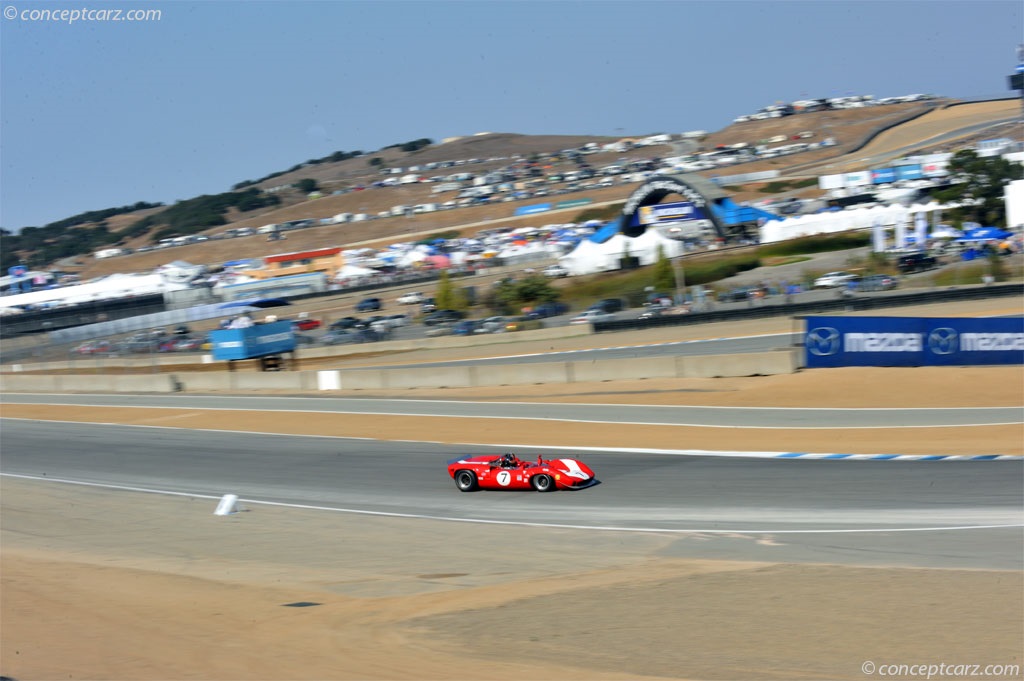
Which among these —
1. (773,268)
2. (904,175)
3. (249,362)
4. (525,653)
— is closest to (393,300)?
(249,362)

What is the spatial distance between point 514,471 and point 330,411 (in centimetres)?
1457

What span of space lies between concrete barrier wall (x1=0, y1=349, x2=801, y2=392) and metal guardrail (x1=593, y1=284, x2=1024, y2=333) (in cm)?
1144

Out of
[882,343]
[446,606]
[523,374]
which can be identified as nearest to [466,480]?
[446,606]

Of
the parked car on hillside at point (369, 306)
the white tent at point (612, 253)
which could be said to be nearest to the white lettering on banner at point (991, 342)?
the white tent at point (612, 253)

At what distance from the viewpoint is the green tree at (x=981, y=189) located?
215 ft

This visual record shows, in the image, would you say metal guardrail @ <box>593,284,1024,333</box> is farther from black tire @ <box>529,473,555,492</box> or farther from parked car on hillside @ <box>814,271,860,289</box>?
black tire @ <box>529,473,555,492</box>

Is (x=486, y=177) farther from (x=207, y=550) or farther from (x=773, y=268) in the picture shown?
(x=207, y=550)

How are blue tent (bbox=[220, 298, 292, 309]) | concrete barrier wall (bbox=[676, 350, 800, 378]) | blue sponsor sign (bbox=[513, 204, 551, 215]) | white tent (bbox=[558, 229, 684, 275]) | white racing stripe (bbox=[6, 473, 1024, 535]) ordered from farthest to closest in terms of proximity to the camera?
blue sponsor sign (bbox=[513, 204, 551, 215])
blue tent (bbox=[220, 298, 292, 309])
white tent (bbox=[558, 229, 684, 275])
concrete barrier wall (bbox=[676, 350, 800, 378])
white racing stripe (bbox=[6, 473, 1024, 535])

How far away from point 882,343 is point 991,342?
308 centimetres

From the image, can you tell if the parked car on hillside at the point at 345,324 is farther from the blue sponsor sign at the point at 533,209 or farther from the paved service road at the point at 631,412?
the blue sponsor sign at the point at 533,209

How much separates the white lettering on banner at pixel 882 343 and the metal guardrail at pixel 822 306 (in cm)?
1305

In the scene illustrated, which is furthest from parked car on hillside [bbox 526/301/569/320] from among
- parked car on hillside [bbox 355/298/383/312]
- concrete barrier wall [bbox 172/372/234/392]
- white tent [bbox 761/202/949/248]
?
white tent [bbox 761/202/949/248]

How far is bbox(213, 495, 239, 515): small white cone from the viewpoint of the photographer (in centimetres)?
1748

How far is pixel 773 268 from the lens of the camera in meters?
55.6
